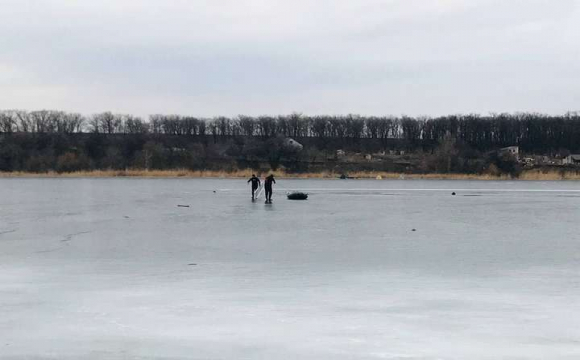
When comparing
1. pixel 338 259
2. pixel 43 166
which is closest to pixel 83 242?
pixel 338 259

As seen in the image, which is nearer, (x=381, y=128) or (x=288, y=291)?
(x=288, y=291)

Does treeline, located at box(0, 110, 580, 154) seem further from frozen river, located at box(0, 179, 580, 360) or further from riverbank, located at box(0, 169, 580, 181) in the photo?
frozen river, located at box(0, 179, 580, 360)

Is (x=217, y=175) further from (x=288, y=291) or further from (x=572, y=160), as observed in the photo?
(x=572, y=160)

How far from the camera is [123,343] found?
4.78 m

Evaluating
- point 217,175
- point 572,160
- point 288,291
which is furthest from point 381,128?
point 288,291

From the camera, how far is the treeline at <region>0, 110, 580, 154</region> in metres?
76.4

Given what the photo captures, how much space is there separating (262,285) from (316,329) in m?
1.96

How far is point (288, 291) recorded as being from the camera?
6773mm

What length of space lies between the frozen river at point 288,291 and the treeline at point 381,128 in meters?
63.5

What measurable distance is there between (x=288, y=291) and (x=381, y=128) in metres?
73.5

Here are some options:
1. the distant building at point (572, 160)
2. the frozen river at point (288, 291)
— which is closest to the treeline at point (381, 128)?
the distant building at point (572, 160)

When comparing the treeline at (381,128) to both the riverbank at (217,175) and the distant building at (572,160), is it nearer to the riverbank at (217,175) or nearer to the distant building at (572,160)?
the distant building at (572,160)

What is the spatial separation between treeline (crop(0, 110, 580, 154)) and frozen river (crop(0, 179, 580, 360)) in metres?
63.5

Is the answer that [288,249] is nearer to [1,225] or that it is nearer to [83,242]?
[83,242]
